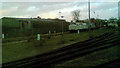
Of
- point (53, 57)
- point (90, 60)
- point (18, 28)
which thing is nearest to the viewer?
point (90, 60)

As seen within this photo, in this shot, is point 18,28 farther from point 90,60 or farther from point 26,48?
point 90,60

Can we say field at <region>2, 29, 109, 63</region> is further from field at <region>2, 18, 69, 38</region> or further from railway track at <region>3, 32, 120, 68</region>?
field at <region>2, 18, 69, 38</region>

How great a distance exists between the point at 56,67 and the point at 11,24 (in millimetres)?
18590

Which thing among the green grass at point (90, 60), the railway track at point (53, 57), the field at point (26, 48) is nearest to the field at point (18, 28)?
the field at point (26, 48)

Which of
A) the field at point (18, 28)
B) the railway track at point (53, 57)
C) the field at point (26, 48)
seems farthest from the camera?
the field at point (18, 28)

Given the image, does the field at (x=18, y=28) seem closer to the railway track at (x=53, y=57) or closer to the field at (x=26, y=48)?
the field at (x=26, y=48)

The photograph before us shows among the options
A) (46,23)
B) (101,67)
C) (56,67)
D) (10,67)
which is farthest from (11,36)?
(101,67)

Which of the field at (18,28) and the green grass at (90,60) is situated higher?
the field at (18,28)

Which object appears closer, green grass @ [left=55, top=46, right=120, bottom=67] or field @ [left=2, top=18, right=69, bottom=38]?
green grass @ [left=55, top=46, right=120, bottom=67]

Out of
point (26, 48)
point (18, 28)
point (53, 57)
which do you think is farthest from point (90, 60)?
point (18, 28)

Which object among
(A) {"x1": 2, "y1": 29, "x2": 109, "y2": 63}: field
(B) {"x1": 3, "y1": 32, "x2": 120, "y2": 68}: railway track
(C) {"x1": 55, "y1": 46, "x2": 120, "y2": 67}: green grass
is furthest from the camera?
(A) {"x1": 2, "y1": 29, "x2": 109, "y2": 63}: field

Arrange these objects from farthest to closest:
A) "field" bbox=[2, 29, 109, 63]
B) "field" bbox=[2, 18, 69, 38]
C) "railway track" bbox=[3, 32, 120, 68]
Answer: "field" bbox=[2, 18, 69, 38] → "field" bbox=[2, 29, 109, 63] → "railway track" bbox=[3, 32, 120, 68]

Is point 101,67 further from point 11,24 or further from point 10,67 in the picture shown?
point 11,24

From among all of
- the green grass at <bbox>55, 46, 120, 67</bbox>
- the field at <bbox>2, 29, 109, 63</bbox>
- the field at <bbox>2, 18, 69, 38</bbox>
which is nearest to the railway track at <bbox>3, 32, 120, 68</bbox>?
the green grass at <bbox>55, 46, 120, 67</bbox>
